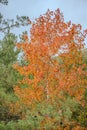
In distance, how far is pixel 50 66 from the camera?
23.1 m

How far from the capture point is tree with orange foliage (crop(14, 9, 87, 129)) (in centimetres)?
2294

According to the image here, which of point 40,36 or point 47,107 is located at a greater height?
point 40,36

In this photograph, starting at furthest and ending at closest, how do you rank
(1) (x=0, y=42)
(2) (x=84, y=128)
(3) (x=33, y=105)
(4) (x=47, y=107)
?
(1) (x=0, y=42) < (2) (x=84, y=128) < (3) (x=33, y=105) < (4) (x=47, y=107)

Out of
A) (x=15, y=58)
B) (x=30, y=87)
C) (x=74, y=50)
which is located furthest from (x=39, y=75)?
(x=15, y=58)

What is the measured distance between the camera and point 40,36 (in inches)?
963

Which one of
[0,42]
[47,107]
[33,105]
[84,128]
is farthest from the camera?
[0,42]

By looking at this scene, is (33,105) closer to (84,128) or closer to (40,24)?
(84,128)

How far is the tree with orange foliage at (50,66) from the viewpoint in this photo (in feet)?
75.3

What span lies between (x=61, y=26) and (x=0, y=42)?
4572 mm

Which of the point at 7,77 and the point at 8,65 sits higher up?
the point at 8,65

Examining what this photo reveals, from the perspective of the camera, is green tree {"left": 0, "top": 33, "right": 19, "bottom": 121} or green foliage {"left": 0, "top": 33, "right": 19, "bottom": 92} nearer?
green tree {"left": 0, "top": 33, "right": 19, "bottom": 121}

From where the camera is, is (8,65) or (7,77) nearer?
(7,77)

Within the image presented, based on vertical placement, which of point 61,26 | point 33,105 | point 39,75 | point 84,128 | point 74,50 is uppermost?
point 61,26

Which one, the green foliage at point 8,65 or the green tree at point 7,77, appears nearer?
the green tree at point 7,77
